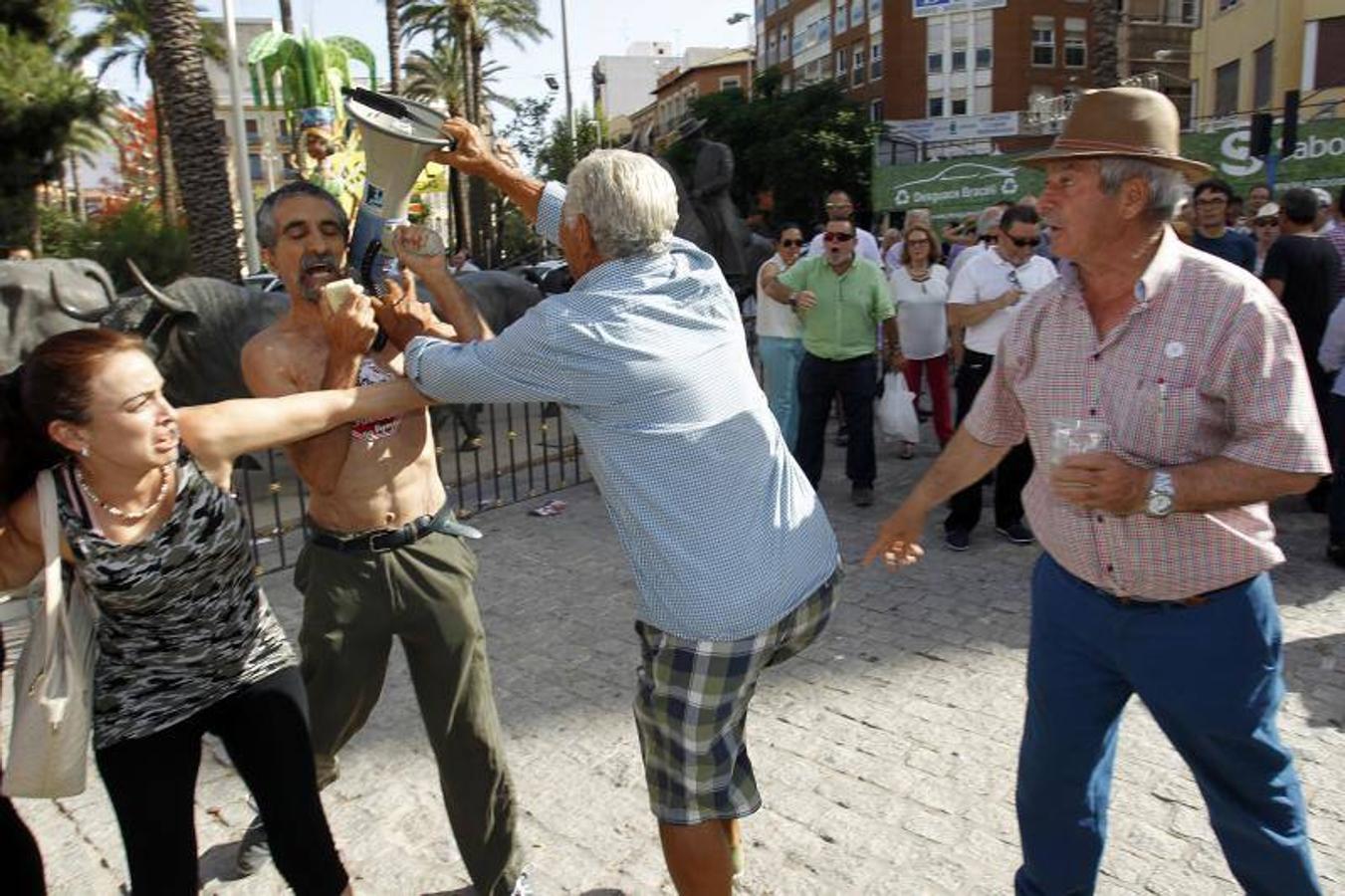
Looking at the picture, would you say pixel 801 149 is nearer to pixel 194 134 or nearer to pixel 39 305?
pixel 194 134

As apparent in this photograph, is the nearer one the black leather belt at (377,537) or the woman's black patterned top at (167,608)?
the woman's black patterned top at (167,608)

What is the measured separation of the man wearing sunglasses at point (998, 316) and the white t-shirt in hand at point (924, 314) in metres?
1.21

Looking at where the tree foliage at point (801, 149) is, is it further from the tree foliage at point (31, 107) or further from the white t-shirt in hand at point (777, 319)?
the white t-shirt in hand at point (777, 319)

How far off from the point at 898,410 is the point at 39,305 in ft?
20.1

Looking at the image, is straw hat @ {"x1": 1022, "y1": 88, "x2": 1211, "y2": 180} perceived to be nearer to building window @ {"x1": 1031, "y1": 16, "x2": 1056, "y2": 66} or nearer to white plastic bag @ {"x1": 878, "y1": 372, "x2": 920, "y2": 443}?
white plastic bag @ {"x1": 878, "y1": 372, "x2": 920, "y2": 443}

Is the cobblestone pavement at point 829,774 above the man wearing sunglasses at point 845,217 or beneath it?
beneath

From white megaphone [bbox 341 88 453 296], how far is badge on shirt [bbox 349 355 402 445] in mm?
211

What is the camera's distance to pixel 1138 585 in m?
2.20

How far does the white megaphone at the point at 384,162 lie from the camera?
2.52 m

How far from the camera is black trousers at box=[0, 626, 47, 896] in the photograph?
229 centimetres

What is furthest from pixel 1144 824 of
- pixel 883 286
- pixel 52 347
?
pixel 883 286

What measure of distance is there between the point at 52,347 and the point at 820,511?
1785mm

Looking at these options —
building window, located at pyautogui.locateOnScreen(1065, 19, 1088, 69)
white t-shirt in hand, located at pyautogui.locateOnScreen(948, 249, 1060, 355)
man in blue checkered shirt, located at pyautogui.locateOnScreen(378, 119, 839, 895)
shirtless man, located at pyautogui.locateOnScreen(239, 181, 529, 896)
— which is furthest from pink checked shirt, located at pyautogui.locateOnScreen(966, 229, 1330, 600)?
building window, located at pyautogui.locateOnScreen(1065, 19, 1088, 69)

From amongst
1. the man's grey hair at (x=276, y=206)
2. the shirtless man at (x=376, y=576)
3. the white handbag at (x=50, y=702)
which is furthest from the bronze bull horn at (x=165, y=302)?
the white handbag at (x=50, y=702)
